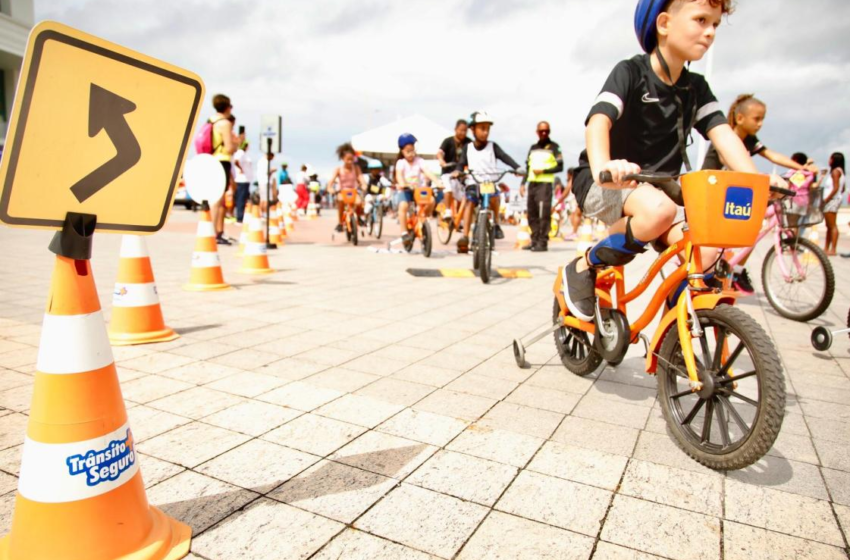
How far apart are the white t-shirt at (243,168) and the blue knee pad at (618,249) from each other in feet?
38.9

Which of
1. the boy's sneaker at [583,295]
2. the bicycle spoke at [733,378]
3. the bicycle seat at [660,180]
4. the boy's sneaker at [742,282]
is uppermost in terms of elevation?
the bicycle seat at [660,180]

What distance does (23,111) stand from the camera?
54.2 inches

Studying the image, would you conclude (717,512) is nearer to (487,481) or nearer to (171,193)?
(487,481)

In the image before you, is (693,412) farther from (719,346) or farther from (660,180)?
(660,180)

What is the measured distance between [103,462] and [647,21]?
9.25ft

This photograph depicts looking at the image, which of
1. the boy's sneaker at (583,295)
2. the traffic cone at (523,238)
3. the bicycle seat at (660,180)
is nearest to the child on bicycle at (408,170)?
the traffic cone at (523,238)

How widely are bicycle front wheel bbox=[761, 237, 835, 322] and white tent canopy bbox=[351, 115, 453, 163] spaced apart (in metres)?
22.0

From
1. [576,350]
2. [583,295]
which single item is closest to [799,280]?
[576,350]

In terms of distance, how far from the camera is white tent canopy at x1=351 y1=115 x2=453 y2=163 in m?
27.1

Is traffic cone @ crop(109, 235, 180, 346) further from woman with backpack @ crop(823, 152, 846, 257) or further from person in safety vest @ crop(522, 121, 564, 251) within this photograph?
woman with backpack @ crop(823, 152, 846, 257)

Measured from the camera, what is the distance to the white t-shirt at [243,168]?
13430mm

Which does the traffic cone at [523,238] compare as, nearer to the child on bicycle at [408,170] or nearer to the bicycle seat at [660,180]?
the child on bicycle at [408,170]

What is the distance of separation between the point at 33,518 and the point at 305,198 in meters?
25.0

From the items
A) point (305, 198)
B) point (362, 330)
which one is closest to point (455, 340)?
point (362, 330)
